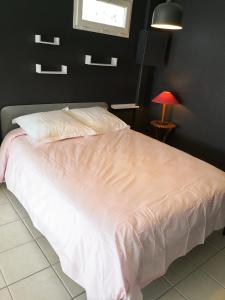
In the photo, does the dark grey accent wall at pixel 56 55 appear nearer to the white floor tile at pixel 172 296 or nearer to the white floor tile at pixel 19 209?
the white floor tile at pixel 19 209

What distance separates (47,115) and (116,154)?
34.9 inches

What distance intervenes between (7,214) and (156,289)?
1.47 m

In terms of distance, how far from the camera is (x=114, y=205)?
1414mm

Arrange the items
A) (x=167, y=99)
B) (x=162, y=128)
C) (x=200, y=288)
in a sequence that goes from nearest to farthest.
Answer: (x=200, y=288) → (x=167, y=99) → (x=162, y=128)

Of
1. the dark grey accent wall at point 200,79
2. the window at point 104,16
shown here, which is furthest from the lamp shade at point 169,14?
the dark grey accent wall at point 200,79

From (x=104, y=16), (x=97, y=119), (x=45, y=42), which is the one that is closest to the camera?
(x=45, y=42)

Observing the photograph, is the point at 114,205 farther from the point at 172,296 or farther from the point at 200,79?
the point at 200,79

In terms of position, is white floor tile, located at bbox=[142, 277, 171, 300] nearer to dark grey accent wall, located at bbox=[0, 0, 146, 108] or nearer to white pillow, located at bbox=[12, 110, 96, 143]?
white pillow, located at bbox=[12, 110, 96, 143]

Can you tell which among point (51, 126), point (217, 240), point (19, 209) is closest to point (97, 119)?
point (51, 126)

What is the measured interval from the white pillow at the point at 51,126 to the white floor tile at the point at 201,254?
1.49m

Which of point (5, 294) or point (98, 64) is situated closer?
point (5, 294)

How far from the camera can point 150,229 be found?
1308mm

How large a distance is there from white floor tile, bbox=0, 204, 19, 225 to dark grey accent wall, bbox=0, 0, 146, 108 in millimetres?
1069

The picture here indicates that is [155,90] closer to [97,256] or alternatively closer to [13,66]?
[13,66]
